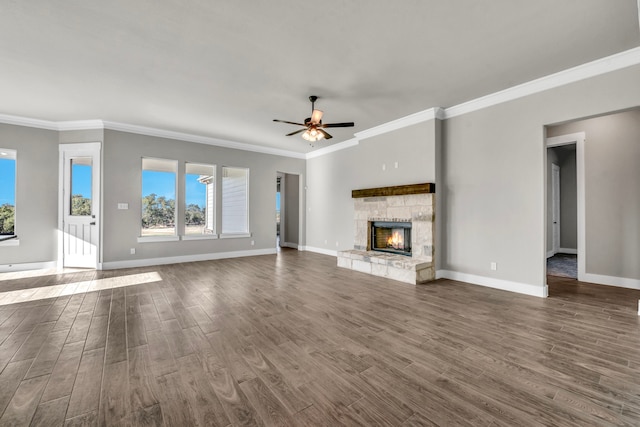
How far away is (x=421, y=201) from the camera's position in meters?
4.94

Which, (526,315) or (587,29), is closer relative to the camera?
(587,29)

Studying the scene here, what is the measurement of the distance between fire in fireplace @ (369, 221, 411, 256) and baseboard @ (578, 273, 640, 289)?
2.88 meters

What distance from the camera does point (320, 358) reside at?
2201 millimetres

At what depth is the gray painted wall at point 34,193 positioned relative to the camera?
531 centimetres

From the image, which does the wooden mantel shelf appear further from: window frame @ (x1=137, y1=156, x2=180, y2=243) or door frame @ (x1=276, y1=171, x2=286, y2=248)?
window frame @ (x1=137, y1=156, x2=180, y2=243)

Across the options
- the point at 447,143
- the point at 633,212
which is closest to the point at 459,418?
the point at 447,143

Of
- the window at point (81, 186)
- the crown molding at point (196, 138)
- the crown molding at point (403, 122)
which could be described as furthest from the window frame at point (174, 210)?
the crown molding at point (403, 122)

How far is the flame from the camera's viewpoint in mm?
5484

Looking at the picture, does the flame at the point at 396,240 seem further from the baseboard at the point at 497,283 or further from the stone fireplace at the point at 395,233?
the baseboard at the point at 497,283

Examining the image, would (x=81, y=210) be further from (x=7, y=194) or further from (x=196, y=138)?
(x=196, y=138)

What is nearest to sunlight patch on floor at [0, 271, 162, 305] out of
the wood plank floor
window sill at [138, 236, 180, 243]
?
the wood plank floor

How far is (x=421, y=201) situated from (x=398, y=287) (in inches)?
63.8

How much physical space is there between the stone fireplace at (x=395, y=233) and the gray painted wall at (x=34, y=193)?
599 centimetres

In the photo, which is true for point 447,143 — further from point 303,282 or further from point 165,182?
point 165,182
